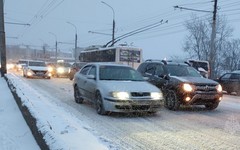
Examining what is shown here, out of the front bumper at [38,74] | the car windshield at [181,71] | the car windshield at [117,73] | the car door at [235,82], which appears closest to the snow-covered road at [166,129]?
the car windshield at [117,73]

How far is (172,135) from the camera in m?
5.46

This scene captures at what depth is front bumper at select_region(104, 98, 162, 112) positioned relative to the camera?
6824 mm

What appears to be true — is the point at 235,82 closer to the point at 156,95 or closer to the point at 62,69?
the point at 156,95

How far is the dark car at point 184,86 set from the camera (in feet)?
26.6

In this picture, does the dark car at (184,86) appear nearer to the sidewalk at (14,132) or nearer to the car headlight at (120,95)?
the car headlight at (120,95)

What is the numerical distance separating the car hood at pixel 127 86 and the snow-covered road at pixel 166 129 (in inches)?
30.4

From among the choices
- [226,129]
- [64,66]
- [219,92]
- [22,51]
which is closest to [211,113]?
[219,92]

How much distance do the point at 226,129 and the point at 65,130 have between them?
3.85 m

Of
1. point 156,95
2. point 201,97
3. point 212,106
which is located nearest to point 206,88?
point 201,97

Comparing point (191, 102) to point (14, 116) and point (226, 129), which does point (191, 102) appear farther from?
point (14, 116)

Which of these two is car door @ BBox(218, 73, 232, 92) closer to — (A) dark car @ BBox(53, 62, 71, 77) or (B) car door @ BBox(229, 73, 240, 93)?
(B) car door @ BBox(229, 73, 240, 93)

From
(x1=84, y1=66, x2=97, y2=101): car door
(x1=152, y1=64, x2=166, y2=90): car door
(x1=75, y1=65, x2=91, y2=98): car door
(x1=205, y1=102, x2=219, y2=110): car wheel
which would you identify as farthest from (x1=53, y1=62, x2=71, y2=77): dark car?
(x1=205, y1=102, x2=219, y2=110): car wheel

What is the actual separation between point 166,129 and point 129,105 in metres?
1.26

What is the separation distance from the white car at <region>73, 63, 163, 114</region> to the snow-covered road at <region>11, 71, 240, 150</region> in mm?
322
